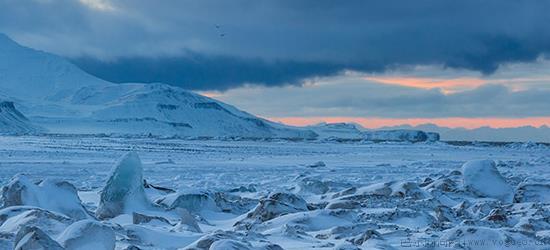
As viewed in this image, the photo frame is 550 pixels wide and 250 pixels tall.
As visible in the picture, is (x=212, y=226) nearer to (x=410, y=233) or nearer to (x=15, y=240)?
(x=410, y=233)

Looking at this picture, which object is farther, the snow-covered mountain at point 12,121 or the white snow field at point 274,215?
the snow-covered mountain at point 12,121

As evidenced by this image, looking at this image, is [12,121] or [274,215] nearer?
[274,215]

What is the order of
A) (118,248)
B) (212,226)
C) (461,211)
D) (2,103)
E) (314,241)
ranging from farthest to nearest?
(2,103) → (461,211) → (212,226) → (314,241) → (118,248)

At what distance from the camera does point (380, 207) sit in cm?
1282

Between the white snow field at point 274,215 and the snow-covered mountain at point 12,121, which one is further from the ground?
the snow-covered mountain at point 12,121

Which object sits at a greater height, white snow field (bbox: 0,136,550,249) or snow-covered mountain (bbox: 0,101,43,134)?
snow-covered mountain (bbox: 0,101,43,134)

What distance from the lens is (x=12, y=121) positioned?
154 m

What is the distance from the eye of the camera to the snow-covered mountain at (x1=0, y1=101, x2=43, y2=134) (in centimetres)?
14646

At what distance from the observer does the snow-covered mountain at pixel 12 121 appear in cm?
14646

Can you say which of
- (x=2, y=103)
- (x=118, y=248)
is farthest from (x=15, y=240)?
(x=2, y=103)

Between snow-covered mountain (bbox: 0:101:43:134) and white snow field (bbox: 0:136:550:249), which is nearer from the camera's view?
white snow field (bbox: 0:136:550:249)

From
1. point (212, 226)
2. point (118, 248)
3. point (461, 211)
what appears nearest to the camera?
point (118, 248)

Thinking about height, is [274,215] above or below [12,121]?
below

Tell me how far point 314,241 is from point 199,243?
1.85 metres
